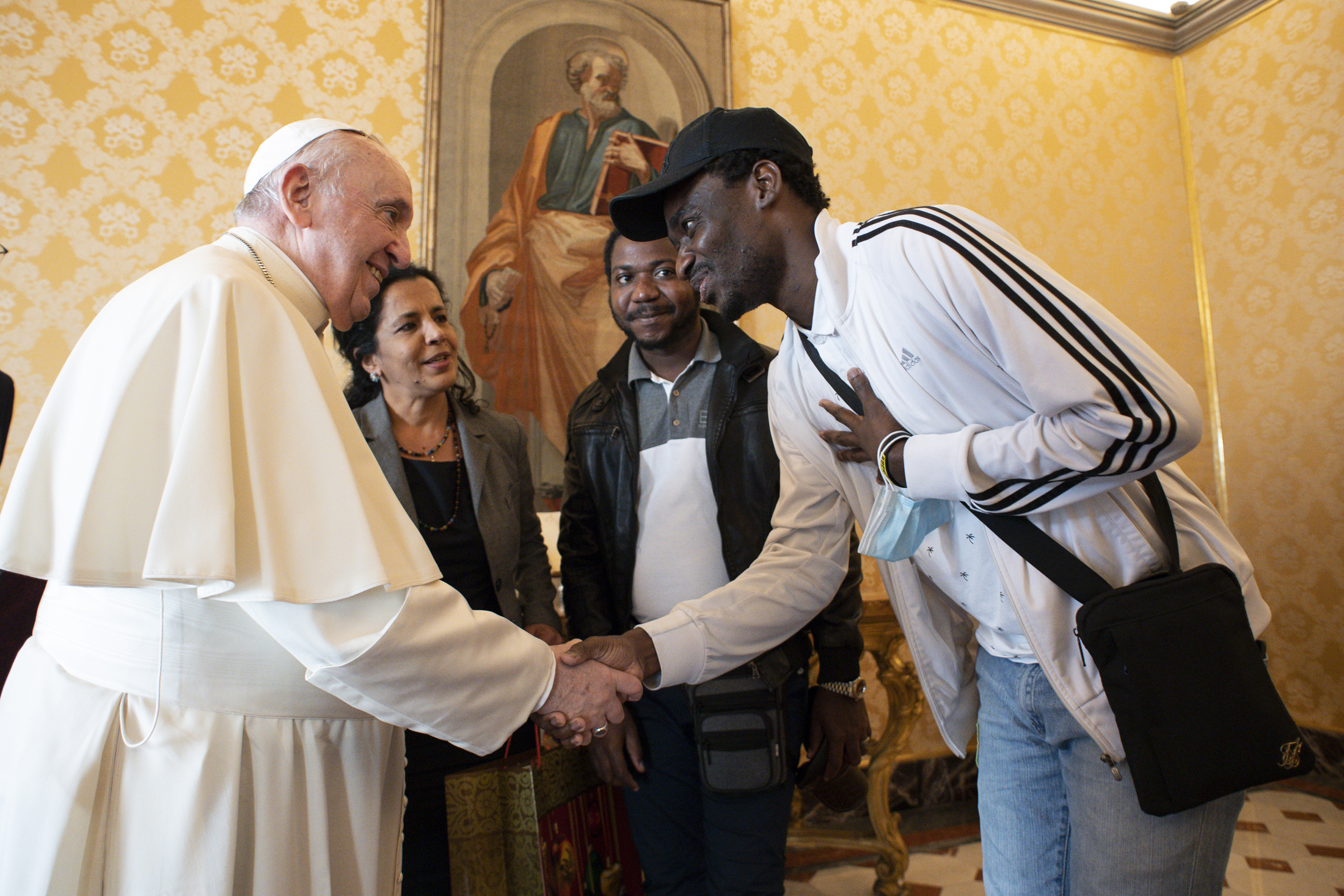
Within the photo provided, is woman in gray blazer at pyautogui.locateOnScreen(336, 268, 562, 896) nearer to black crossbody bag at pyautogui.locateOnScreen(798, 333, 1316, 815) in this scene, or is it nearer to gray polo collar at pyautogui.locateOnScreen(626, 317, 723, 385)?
gray polo collar at pyautogui.locateOnScreen(626, 317, 723, 385)

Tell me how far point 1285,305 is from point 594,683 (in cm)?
493

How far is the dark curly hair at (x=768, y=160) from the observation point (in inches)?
71.0

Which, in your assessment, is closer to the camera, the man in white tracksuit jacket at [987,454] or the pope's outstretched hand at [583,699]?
the man in white tracksuit jacket at [987,454]

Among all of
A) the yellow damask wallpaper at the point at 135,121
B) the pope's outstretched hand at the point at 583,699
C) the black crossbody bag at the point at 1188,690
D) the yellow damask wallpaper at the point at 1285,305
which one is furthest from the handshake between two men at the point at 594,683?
the yellow damask wallpaper at the point at 1285,305

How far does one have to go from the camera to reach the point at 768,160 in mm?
1797

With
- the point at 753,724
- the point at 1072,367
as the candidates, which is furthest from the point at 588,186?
the point at 1072,367

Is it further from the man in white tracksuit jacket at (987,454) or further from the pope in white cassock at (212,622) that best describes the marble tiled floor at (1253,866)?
the pope in white cassock at (212,622)

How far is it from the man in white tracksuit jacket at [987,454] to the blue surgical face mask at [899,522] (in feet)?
0.14

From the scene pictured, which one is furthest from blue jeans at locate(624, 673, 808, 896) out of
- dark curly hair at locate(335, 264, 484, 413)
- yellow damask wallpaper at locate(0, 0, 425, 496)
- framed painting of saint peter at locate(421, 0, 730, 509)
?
yellow damask wallpaper at locate(0, 0, 425, 496)

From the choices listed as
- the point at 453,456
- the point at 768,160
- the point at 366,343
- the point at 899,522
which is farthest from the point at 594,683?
the point at 366,343

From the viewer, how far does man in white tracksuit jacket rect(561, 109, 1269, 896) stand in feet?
4.03

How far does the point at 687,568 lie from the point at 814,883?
200cm

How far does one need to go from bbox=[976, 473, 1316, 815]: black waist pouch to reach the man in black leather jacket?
96cm

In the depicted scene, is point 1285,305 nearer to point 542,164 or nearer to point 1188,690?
point 542,164
